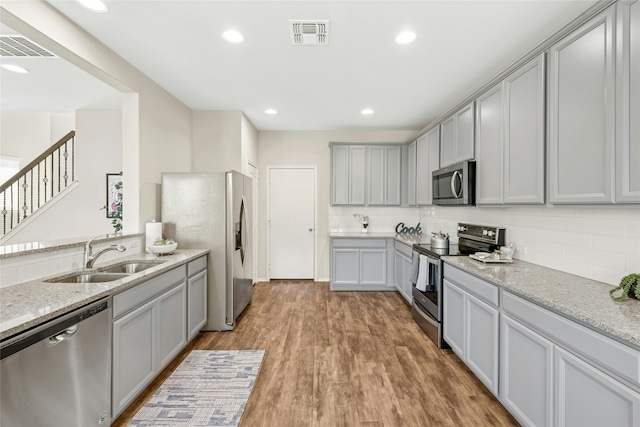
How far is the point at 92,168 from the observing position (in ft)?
13.6

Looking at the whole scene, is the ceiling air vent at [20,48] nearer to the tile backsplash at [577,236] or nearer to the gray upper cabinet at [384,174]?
the gray upper cabinet at [384,174]

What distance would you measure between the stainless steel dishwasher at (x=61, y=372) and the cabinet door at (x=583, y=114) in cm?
278

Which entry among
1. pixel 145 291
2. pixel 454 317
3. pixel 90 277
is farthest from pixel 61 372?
pixel 454 317

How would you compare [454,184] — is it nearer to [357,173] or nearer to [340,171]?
[357,173]

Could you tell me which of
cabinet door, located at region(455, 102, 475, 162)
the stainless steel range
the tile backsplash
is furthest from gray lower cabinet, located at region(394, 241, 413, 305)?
cabinet door, located at region(455, 102, 475, 162)

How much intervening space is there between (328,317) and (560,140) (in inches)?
113

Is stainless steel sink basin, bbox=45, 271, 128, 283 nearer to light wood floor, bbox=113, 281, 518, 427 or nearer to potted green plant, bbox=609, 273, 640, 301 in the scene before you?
light wood floor, bbox=113, 281, 518, 427

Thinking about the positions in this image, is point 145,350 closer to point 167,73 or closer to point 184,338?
point 184,338

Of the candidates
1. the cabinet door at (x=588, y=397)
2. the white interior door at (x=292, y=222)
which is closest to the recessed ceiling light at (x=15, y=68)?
the white interior door at (x=292, y=222)

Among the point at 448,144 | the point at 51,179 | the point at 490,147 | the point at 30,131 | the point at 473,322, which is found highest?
the point at 30,131

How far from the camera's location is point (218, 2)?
1935 mm

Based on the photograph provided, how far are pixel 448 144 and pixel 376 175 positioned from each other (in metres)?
1.59

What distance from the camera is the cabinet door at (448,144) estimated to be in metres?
3.27

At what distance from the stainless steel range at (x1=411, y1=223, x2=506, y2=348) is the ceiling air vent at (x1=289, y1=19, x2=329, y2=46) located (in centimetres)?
218
